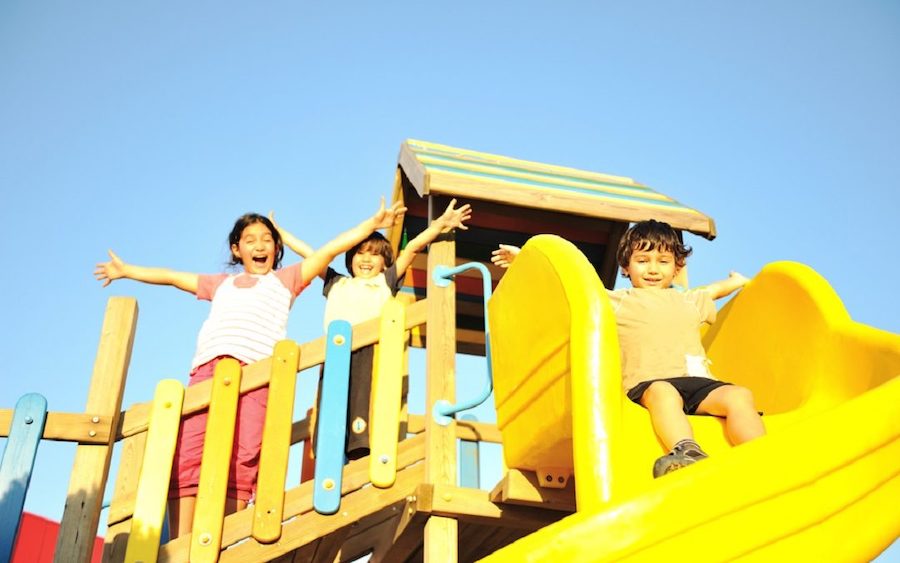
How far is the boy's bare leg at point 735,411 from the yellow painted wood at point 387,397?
1347mm

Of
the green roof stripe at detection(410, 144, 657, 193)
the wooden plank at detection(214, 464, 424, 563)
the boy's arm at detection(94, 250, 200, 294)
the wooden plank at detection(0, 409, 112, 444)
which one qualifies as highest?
the green roof stripe at detection(410, 144, 657, 193)

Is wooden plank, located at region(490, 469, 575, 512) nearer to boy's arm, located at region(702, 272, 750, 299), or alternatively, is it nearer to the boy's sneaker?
the boy's sneaker

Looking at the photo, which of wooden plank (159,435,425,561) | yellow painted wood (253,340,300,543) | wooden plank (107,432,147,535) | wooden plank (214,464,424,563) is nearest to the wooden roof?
yellow painted wood (253,340,300,543)

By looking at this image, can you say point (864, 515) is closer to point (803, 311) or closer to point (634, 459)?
point (634, 459)

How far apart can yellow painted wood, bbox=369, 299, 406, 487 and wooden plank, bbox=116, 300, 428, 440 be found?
0.23 ft

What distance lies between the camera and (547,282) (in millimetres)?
2580

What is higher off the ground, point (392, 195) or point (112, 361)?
point (392, 195)

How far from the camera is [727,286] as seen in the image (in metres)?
3.81

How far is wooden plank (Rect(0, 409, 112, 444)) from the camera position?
3178mm

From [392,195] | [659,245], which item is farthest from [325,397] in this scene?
[392,195]

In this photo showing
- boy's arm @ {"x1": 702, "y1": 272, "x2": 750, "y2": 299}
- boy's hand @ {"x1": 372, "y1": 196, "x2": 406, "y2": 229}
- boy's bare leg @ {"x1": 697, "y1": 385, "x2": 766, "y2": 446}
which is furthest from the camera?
boy's hand @ {"x1": 372, "y1": 196, "x2": 406, "y2": 229}

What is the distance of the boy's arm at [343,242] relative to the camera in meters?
4.27

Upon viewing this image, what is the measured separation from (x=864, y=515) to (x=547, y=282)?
3.60 feet

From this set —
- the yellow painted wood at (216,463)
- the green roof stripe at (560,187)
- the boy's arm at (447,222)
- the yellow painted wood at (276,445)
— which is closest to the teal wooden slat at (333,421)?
the yellow painted wood at (276,445)
